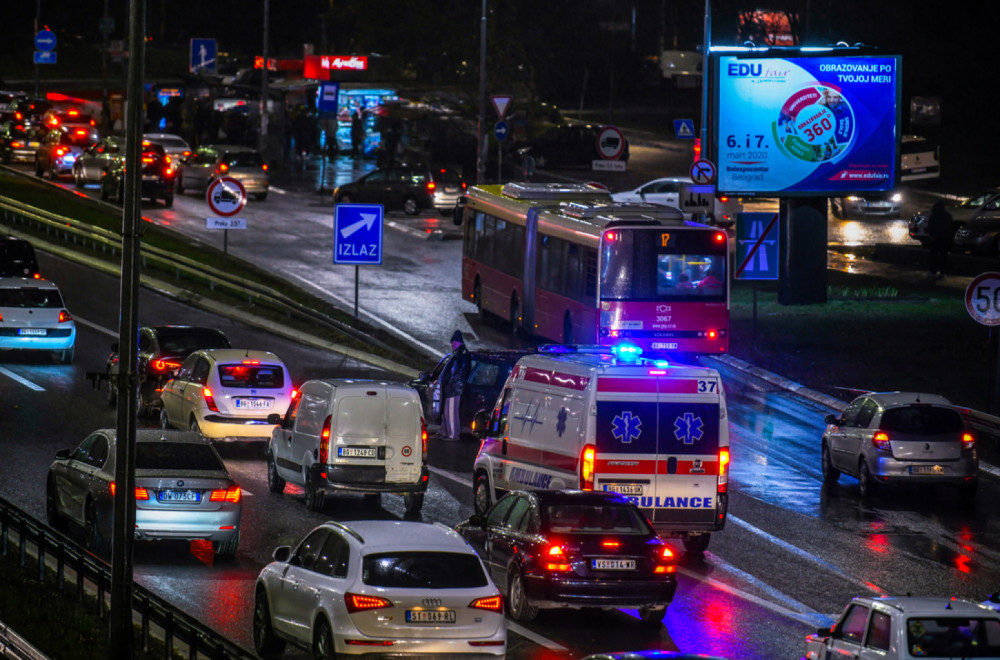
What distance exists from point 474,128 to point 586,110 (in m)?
25.4

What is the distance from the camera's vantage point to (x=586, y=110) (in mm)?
93500

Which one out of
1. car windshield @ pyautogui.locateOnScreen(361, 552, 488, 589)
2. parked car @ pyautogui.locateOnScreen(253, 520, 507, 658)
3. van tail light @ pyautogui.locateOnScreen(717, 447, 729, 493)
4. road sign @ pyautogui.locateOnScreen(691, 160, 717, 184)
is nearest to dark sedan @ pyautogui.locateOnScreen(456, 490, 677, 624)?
parked car @ pyautogui.locateOnScreen(253, 520, 507, 658)

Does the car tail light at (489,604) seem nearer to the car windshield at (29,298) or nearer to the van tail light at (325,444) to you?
the van tail light at (325,444)

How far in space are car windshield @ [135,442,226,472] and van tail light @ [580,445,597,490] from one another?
4104 mm

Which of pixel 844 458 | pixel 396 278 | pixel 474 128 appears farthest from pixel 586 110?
pixel 844 458

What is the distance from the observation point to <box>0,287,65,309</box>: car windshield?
29812 millimetres

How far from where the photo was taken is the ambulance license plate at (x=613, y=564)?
15.1 meters

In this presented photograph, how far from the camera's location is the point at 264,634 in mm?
13641

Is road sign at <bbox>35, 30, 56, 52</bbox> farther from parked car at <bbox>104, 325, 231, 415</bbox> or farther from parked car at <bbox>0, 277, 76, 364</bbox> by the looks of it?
parked car at <bbox>104, 325, 231, 415</bbox>

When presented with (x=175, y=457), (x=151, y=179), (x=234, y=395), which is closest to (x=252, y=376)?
(x=234, y=395)

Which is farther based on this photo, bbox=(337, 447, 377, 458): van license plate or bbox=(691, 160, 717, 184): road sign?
bbox=(691, 160, 717, 184): road sign

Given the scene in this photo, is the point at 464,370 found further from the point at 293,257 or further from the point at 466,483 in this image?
the point at 293,257

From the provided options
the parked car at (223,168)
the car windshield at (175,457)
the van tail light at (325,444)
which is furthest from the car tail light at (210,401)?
the parked car at (223,168)

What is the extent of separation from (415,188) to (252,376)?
1116 inches
